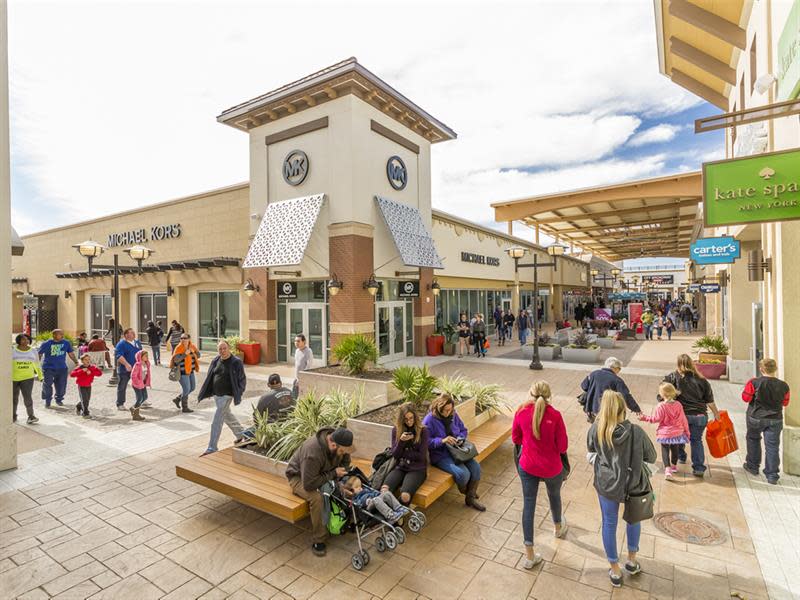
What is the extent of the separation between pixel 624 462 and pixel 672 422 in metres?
2.90

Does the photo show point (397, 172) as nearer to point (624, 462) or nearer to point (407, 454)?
point (407, 454)

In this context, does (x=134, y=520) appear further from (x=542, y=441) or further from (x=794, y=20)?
(x=794, y=20)

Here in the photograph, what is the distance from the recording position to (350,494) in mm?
4422

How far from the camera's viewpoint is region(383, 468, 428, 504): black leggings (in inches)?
187

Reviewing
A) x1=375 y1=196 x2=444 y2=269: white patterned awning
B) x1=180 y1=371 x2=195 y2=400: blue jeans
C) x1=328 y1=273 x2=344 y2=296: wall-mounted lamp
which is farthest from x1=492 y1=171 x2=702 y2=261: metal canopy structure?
x1=180 y1=371 x2=195 y2=400: blue jeans

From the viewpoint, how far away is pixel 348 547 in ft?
14.6

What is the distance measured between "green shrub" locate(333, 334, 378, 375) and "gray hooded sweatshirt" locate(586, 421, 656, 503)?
6.57 meters

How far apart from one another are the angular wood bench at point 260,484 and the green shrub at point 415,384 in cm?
139

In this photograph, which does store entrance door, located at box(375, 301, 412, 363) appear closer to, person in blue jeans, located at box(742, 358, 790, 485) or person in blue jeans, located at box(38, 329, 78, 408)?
person in blue jeans, located at box(38, 329, 78, 408)

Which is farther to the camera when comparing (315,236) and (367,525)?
(315,236)

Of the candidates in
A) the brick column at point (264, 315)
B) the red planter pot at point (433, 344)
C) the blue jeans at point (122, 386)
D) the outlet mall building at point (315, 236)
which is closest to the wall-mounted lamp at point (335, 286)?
the outlet mall building at point (315, 236)

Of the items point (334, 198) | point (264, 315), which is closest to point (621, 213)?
point (334, 198)

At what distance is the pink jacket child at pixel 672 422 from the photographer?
595 centimetres

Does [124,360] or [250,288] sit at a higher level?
[250,288]
